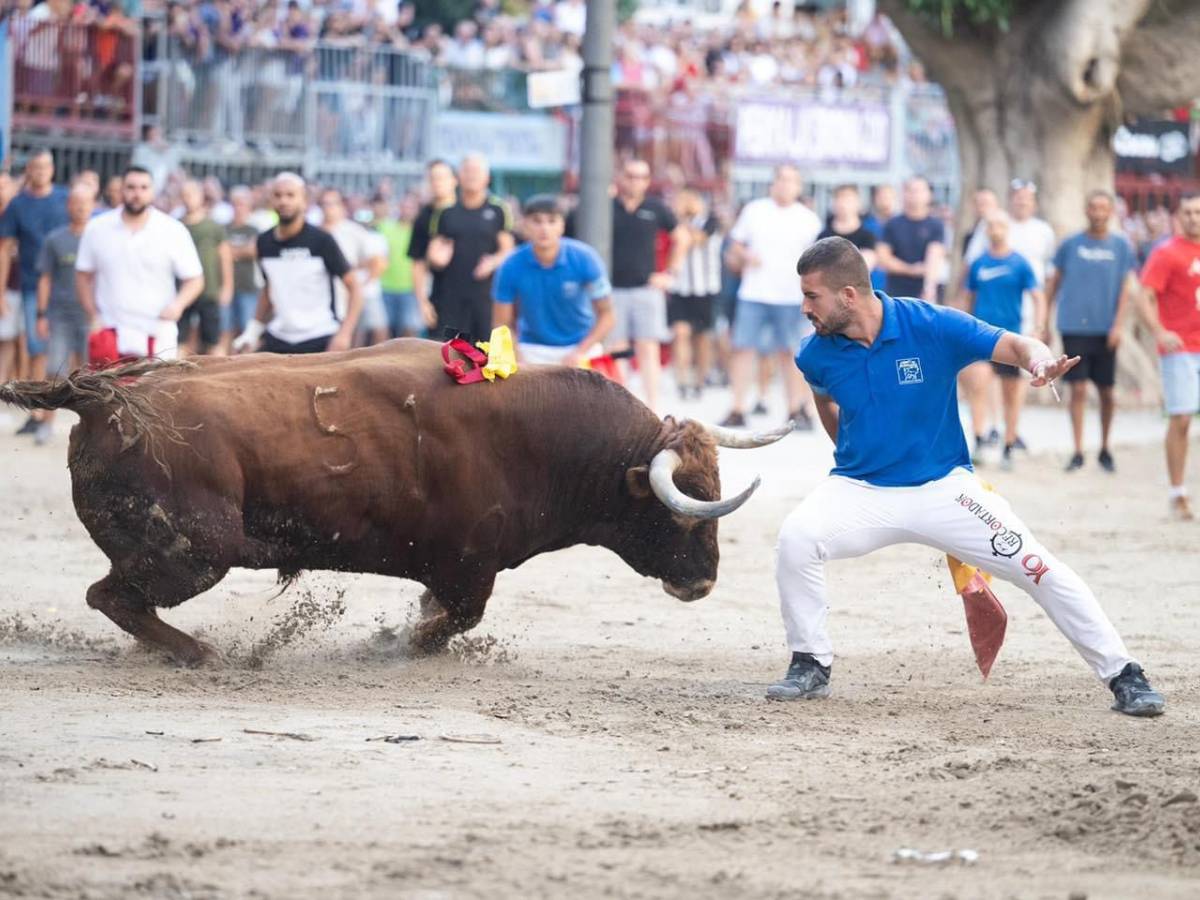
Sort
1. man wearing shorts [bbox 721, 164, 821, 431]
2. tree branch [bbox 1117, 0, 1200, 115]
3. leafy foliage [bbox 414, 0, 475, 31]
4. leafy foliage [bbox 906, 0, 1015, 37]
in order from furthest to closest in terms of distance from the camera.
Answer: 1. leafy foliage [bbox 414, 0, 475, 31]
2. tree branch [bbox 1117, 0, 1200, 115]
3. leafy foliage [bbox 906, 0, 1015, 37]
4. man wearing shorts [bbox 721, 164, 821, 431]

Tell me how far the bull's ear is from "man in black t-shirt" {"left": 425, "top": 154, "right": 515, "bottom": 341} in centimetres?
648

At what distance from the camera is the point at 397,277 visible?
67.9ft

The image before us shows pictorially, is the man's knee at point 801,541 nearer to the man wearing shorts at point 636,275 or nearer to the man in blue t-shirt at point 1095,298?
the man in blue t-shirt at point 1095,298

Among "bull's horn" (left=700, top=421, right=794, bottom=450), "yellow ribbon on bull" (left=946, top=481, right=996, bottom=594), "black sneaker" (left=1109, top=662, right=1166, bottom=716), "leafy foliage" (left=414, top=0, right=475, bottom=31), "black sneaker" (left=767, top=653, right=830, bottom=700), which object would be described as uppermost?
"leafy foliage" (left=414, top=0, right=475, bottom=31)

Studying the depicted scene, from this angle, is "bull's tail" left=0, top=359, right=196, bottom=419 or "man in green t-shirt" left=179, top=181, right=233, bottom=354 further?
"man in green t-shirt" left=179, top=181, right=233, bottom=354

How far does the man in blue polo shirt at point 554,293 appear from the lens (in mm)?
11297

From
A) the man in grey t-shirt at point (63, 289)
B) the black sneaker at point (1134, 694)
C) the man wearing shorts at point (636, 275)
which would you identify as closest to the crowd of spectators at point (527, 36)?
the man in grey t-shirt at point (63, 289)

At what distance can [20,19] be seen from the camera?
1919 centimetres

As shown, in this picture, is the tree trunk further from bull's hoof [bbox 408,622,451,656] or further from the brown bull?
bull's hoof [bbox 408,622,451,656]

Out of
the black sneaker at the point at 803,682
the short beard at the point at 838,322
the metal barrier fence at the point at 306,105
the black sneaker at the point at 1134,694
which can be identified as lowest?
the black sneaker at the point at 803,682

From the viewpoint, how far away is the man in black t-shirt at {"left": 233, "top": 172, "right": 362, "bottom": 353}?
11.9 m

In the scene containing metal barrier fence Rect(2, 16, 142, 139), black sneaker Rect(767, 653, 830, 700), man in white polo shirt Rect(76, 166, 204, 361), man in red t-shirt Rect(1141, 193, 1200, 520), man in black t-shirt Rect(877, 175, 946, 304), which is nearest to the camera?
black sneaker Rect(767, 653, 830, 700)

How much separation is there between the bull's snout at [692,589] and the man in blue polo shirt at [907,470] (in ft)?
3.59

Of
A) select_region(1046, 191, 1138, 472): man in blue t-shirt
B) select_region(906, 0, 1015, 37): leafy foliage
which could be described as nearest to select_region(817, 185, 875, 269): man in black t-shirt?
select_region(1046, 191, 1138, 472): man in blue t-shirt
